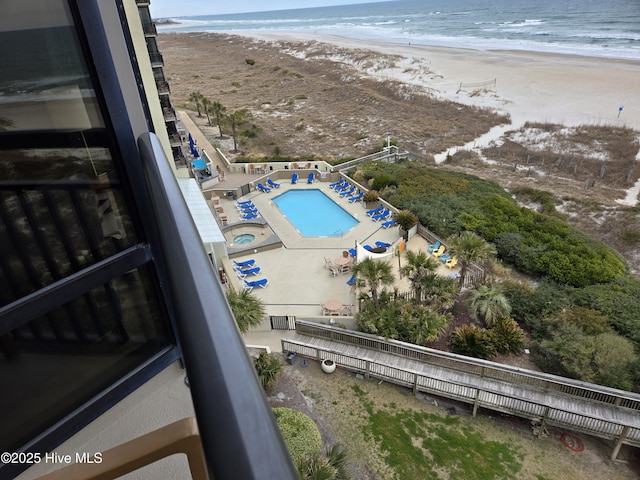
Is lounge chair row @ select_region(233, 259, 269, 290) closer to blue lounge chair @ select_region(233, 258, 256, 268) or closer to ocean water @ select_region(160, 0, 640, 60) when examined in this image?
blue lounge chair @ select_region(233, 258, 256, 268)

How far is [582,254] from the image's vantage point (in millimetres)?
19625

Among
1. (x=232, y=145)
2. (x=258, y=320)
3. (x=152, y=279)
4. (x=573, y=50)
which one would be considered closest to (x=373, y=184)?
(x=258, y=320)

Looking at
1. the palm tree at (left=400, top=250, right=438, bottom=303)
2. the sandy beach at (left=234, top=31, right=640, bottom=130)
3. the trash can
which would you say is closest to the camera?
the trash can

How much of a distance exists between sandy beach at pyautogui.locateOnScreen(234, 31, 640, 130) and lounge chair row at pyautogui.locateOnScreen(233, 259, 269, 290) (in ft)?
136

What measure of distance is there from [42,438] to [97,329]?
3.81ft

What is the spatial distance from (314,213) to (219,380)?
84.4 ft

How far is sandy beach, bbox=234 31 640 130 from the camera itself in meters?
49.7

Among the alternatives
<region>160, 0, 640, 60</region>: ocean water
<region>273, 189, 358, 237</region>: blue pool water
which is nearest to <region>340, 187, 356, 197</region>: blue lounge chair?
<region>273, 189, 358, 237</region>: blue pool water

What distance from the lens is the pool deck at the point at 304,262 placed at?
17.9 metres

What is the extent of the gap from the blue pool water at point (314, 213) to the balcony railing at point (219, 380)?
22.1 m

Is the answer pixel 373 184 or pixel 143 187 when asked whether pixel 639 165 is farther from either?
pixel 143 187

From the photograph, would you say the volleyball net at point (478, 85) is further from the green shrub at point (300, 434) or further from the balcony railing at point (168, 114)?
the green shrub at point (300, 434)

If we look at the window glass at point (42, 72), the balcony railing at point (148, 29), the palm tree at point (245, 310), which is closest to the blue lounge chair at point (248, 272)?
the palm tree at point (245, 310)

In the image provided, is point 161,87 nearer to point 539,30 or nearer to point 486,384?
point 486,384
